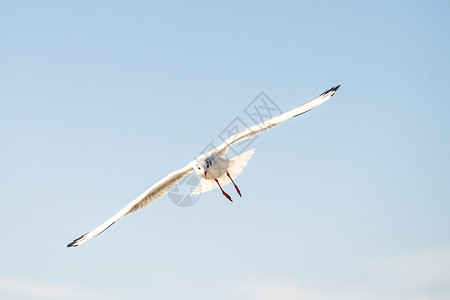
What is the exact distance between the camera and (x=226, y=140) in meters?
12.5

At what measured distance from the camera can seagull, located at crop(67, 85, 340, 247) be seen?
Answer: 40.8 ft

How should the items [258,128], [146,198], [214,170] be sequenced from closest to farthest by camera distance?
[258,128], [214,170], [146,198]

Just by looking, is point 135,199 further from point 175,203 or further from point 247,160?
point 247,160

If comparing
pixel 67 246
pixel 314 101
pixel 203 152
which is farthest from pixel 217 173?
pixel 67 246

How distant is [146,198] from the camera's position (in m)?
13.2

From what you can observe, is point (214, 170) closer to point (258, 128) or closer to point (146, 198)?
point (258, 128)

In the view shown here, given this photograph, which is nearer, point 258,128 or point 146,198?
point 258,128

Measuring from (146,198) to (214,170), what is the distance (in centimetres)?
183

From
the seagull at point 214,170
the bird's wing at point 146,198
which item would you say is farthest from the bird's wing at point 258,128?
the bird's wing at point 146,198

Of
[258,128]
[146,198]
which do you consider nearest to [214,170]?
[258,128]

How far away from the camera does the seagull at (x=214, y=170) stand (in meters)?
12.4

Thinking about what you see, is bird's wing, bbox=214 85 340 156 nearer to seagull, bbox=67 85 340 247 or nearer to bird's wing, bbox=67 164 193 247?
seagull, bbox=67 85 340 247

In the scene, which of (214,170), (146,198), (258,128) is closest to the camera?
(258,128)

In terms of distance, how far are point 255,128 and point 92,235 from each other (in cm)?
446
